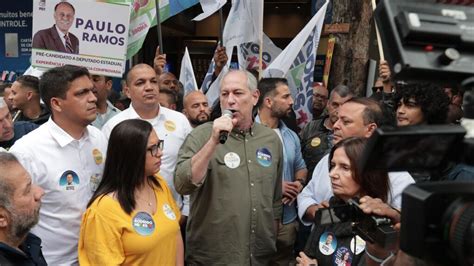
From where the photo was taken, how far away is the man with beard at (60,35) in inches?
192

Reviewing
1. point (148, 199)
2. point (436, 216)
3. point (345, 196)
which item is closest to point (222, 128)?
point (148, 199)

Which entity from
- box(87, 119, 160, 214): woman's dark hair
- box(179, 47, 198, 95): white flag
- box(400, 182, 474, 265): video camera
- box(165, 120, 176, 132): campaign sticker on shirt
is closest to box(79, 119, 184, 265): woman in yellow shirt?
box(87, 119, 160, 214): woman's dark hair

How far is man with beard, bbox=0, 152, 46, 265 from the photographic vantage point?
2.35 m

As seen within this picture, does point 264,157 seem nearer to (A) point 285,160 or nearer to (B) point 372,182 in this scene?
(A) point 285,160

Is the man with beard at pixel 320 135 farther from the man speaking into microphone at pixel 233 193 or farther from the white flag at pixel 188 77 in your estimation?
the white flag at pixel 188 77

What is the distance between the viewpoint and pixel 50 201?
3047mm

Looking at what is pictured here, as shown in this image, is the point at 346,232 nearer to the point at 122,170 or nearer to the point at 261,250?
the point at 261,250

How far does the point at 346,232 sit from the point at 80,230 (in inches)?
58.0

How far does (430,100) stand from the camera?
3.32 m

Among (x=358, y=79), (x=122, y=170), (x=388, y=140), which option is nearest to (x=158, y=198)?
(x=122, y=170)

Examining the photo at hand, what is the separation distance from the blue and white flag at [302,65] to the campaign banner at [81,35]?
5.57 ft

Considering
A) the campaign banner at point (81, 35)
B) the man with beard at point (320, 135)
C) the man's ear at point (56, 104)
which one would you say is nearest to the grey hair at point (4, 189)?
the man's ear at point (56, 104)

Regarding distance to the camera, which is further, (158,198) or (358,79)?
(358,79)

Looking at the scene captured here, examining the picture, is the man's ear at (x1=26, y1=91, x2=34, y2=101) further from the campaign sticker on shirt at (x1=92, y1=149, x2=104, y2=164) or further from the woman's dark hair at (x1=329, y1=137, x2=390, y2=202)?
the woman's dark hair at (x1=329, y1=137, x2=390, y2=202)
